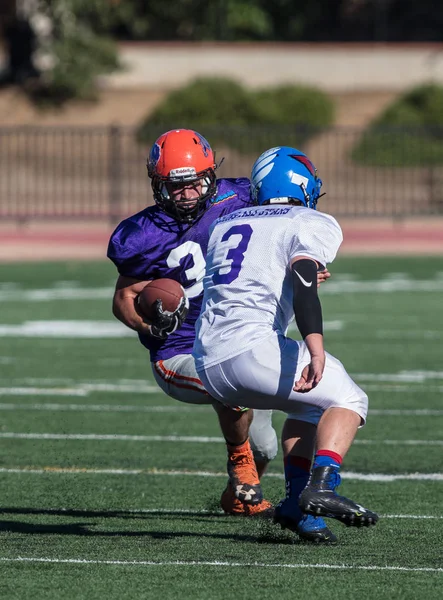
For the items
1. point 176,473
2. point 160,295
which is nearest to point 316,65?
point 176,473

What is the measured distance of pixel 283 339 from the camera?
4.81 meters

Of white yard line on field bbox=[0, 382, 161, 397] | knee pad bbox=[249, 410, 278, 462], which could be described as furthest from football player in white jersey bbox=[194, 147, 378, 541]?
white yard line on field bbox=[0, 382, 161, 397]

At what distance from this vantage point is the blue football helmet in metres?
5.09

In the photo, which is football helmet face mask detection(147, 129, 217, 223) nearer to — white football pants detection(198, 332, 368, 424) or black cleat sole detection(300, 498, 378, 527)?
white football pants detection(198, 332, 368, 424)

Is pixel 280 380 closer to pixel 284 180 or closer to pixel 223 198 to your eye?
pixel 284 180

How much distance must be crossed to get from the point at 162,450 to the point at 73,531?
1998 mm

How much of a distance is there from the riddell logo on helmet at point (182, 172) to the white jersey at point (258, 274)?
2.70 feet

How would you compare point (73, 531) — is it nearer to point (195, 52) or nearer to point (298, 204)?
point (298, 204)

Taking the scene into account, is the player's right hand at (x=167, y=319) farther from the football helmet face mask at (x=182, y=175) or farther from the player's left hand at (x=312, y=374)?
the player's left hand at (x=312, y=374)

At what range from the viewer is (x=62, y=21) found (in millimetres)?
38094

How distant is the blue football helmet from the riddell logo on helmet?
593 millimetres

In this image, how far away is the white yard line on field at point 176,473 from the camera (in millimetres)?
6547

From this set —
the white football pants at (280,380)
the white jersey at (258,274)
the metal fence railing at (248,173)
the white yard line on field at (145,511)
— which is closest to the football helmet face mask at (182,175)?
the white jersey at (258,274)

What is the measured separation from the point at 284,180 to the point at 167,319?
0.83m
